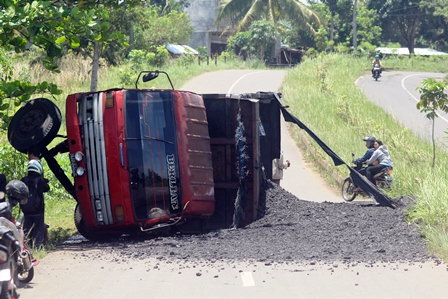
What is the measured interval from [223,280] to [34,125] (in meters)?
4.30

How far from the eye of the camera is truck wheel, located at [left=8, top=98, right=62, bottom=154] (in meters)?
10.1

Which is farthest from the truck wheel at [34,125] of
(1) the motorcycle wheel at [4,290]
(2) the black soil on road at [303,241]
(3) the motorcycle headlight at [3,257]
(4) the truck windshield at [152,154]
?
(1) the motorcycle wheel at [4,290]

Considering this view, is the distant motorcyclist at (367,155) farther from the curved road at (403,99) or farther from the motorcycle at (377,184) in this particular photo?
the curved road at (403,99)

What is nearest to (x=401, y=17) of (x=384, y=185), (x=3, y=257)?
(x=384, y=185)

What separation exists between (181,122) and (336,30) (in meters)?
63.7

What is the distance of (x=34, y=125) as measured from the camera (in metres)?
10.3

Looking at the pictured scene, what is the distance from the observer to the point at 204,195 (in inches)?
409

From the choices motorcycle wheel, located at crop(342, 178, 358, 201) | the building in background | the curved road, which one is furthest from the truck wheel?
the building in background

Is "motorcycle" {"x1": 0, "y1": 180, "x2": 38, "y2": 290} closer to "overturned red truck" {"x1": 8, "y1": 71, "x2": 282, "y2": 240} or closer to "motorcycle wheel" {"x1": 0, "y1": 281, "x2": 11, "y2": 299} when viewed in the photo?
"motorcycle wheel" {"x1": 0, "y1": 281, "x2": 11, "y2": 299}

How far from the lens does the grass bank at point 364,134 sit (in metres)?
10.1

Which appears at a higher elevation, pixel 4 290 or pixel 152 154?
pixel 152 154

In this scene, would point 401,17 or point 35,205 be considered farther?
point 401,17

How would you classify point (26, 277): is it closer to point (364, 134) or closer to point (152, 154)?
point (152, 154)

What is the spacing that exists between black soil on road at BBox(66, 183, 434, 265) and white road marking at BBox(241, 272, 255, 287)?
65 centimetres
